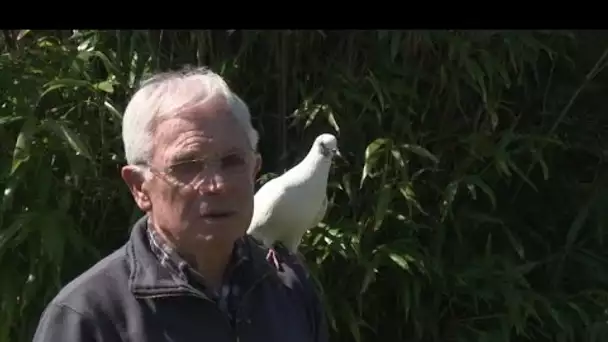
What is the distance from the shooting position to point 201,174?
1321 millimetres

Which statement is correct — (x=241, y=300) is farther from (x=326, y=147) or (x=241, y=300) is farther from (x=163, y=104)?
(x=326, y=147)

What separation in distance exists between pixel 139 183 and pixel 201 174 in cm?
10

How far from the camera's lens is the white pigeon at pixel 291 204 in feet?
6.84

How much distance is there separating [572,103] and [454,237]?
0.55m

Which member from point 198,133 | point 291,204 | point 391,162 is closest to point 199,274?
point 198,133

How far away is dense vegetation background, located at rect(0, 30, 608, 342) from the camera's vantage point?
266 cm

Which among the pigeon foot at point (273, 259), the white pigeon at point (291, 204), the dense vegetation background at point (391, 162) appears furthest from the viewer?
the dense vegetation background at point (391, 162)

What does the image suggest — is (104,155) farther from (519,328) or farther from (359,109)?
(519,328)

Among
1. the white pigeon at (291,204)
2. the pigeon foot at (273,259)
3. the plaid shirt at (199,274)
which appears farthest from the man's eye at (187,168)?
the white pigeon at (291,204)

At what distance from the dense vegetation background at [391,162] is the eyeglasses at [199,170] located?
52.0 inches

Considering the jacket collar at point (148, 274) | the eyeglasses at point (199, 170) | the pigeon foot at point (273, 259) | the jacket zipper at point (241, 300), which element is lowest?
the pigeon foot at point (273, 259)

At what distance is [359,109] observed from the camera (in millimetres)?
2826

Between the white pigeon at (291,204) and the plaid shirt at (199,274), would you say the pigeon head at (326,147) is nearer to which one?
the white pigeon at (291,204)

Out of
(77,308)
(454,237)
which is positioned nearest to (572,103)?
(454,237)
